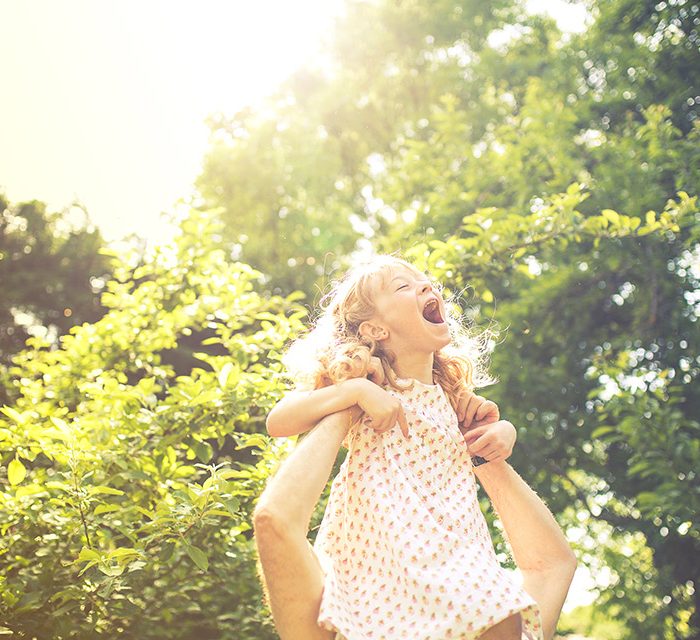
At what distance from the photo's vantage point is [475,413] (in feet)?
6.32

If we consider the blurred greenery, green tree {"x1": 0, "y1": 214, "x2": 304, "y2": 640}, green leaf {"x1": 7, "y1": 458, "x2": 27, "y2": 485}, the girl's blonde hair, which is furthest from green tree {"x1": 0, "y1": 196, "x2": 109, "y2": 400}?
the girl's blonde hair

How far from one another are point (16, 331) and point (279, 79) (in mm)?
7297

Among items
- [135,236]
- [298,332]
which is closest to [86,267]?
[135,236]

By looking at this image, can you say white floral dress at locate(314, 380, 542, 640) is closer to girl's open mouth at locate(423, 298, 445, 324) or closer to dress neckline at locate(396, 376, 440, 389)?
dress neckline at locate(396, 376, 440, 389)

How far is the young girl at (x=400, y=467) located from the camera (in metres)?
1.37

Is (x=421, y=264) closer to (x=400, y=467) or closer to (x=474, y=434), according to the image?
(x=474, y=434)

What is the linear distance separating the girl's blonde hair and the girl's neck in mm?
18

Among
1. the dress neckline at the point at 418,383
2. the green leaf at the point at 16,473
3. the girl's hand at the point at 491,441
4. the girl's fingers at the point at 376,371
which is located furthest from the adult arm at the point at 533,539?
the green leaf at the point at 16,473

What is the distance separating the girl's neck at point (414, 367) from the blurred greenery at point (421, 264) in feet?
2.35

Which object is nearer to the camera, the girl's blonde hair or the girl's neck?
the girl's blonde hair

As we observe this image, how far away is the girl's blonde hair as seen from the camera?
1.75 m

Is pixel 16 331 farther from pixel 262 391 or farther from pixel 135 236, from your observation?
pixel 262 391

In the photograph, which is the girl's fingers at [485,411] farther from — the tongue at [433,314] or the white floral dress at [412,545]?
the tongue at [433,314]

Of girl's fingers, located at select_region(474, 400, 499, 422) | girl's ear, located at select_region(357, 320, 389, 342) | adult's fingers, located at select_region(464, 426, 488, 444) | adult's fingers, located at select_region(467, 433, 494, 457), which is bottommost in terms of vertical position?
adult's fingers, located at select_region(467, 433, 494, 457)
